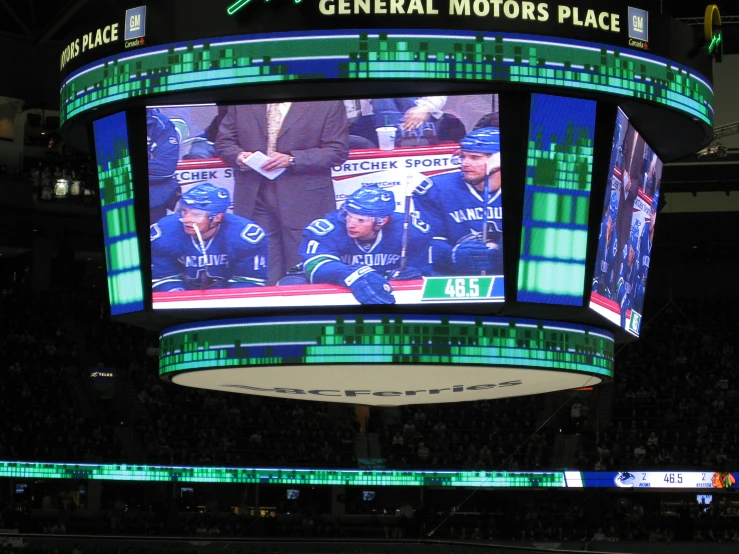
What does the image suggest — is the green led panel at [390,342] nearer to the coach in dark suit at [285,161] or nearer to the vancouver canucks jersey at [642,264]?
the coach in dark suit at [285,161]

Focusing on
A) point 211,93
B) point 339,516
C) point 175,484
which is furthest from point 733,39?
point 175,484

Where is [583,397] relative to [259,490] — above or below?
above

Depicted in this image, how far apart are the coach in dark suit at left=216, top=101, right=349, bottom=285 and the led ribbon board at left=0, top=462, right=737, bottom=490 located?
17.1 metres

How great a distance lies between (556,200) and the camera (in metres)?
18.2

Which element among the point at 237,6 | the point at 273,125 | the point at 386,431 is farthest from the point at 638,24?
the point at 386,431

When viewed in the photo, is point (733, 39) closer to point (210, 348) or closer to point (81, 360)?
point (210, 348)

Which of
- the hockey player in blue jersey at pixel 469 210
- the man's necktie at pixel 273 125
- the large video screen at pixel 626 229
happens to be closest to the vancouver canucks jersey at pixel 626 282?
the large video screen at pixel 626 229

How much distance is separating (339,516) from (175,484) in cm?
499

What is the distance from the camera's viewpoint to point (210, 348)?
62.3ft

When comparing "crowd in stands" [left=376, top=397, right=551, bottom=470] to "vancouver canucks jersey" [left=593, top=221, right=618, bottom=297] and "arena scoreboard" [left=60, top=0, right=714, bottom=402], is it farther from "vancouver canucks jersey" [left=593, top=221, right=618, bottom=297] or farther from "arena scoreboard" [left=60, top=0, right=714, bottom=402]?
"arena scoreboard" [left=60, top=0, right=714, bottom=402]

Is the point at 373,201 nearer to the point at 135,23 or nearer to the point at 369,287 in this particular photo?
the point at 369,287

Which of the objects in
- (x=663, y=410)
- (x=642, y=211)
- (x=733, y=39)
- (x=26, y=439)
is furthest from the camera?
(x=663, y=410)

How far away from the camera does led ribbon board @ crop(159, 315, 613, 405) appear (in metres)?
18.0

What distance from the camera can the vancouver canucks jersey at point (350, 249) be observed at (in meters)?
17.8
